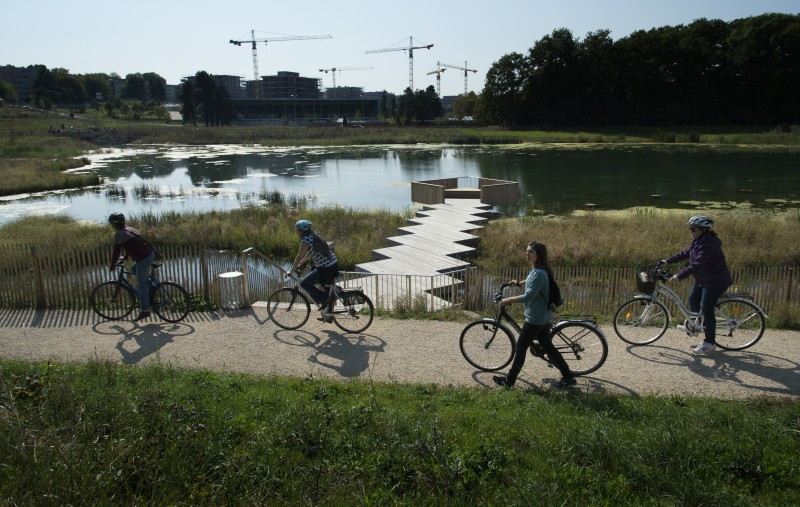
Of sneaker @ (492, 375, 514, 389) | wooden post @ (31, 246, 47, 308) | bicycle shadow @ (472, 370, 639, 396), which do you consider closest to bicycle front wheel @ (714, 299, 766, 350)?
bicycle shadow @ (472, 370, 639, 396)

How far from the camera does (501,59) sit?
86062 mm

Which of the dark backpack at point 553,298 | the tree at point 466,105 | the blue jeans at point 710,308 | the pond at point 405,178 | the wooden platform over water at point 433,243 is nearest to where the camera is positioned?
the dark backpack at point 553,298

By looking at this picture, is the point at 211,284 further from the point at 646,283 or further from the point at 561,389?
the point at 646,283

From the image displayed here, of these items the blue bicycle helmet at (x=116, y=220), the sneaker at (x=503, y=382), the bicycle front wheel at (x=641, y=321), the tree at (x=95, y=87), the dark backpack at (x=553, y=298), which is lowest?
the sneaker at (x=503, y=382)

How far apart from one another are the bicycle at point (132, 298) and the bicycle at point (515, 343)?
4777 millimetres

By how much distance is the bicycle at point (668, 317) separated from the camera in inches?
303

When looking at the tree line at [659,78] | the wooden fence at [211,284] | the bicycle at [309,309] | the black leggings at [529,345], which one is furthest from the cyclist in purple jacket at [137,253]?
the tree line at [659,78]

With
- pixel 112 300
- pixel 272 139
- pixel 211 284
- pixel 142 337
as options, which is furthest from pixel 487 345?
pixel 272 139

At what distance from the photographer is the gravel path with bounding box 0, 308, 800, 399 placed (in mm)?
6812

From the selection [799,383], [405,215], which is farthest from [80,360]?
[405,215]

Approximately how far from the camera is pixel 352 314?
881cm

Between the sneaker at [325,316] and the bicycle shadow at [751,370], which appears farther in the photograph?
the sneaker at [325,316]

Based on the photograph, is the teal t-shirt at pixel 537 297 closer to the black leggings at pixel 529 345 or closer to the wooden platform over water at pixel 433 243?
the black leggings at pixel 529 345

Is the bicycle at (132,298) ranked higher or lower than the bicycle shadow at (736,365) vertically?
higher
